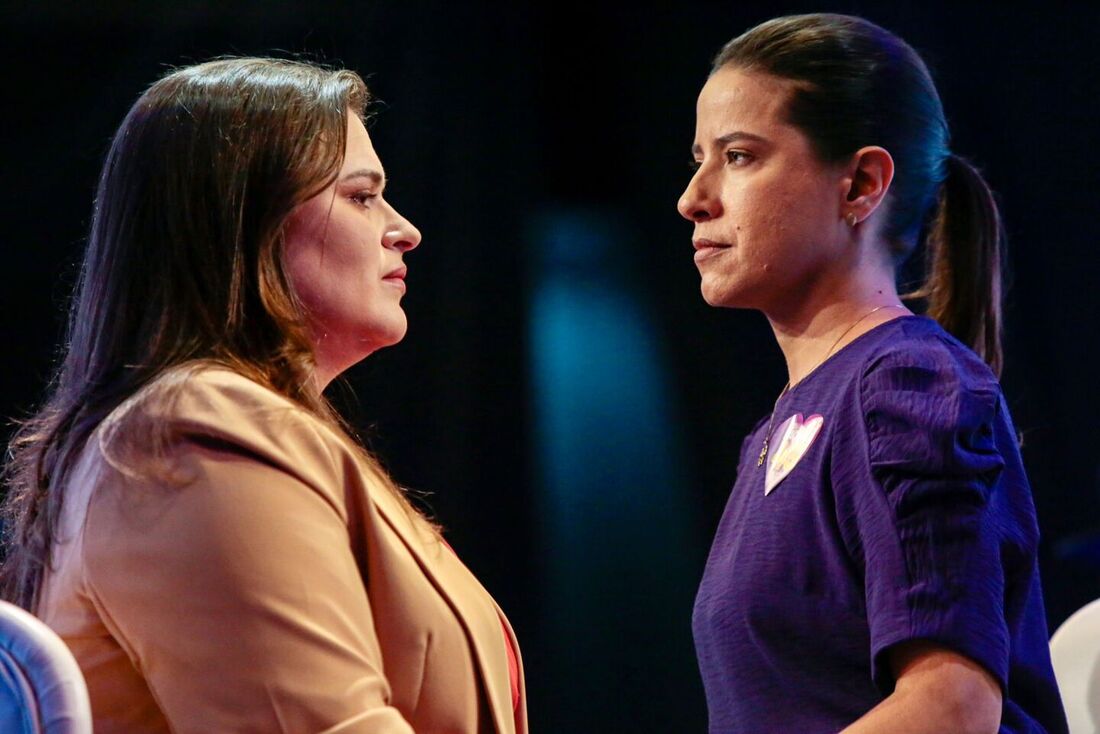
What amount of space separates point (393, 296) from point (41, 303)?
1.78 metres

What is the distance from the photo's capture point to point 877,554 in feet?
3.70

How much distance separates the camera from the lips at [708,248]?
58.7 inches

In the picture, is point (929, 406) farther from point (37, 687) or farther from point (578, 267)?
point (578, 267)

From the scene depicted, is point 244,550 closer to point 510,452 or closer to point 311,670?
point 311,670

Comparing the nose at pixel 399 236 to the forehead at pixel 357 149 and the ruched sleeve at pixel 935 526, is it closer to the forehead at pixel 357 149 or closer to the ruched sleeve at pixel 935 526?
the forehead at pixel 357 149

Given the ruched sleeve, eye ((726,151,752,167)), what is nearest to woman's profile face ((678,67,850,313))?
eye ((726,151,752,167))

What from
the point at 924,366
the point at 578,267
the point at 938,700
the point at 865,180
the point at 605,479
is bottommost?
the point at 605,479

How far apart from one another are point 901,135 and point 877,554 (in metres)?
0.58

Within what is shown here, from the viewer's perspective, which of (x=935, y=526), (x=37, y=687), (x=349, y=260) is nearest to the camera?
(x=37, y=687)

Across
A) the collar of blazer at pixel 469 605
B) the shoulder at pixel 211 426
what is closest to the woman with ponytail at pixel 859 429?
the collar of blazer at pixel 469 605

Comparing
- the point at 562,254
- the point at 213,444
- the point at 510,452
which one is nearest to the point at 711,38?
the point at 562,254

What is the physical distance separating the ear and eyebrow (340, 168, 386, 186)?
54cm

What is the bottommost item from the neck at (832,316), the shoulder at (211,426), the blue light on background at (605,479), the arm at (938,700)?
the blue light on background at (605,479)

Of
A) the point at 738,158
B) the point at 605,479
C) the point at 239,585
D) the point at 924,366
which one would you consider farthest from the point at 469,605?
the point at 605,479
